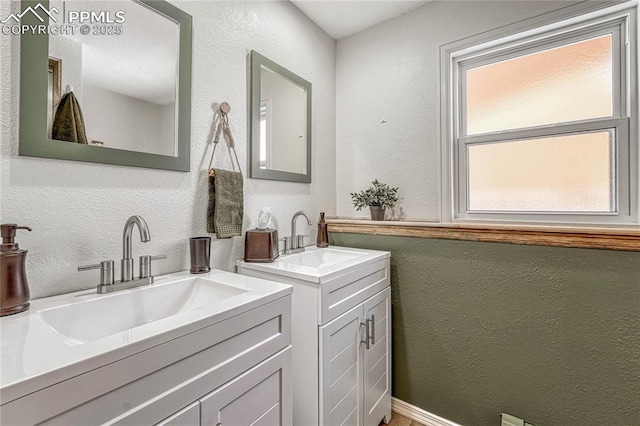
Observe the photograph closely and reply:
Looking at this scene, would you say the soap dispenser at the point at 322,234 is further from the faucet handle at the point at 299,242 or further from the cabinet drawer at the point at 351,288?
the cabinet drawer at the point at 351,288

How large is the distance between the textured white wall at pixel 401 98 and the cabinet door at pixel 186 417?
1.53 metres

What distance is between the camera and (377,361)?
60.3 inches

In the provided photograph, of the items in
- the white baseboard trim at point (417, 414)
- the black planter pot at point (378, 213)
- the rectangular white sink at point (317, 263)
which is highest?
the black planter pot at point (378, 213)

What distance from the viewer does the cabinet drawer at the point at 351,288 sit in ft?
3.78

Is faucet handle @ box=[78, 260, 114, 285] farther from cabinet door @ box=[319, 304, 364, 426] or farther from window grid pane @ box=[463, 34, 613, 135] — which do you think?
window grid pane @ box=[463, 34, 613, 135]

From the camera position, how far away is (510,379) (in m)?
1.39

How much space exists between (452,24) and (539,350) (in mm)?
1786

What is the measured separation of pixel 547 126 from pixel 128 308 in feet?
6.71

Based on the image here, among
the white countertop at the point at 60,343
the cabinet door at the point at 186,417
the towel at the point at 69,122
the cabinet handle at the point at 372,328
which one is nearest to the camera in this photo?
the white countertop at the point at 60,343

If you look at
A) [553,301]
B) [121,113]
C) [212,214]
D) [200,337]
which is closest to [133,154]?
[121,113]

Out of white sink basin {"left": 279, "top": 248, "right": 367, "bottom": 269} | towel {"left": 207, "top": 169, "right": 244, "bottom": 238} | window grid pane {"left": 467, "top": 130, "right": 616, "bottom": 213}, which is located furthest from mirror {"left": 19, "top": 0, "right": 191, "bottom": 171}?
window grid pane {"left": 467, "top": 130, "right": 616, "bottom": 213}

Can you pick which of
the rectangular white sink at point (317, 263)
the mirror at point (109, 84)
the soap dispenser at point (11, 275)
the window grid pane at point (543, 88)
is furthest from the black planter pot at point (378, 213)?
the soap dispenser at point (11, 275)

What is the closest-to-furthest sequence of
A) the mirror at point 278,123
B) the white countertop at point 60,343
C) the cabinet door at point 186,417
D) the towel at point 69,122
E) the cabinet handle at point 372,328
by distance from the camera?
the white countertop at point 60,343 < the cabinet door at point 186,417 < the towel at point 69,122 < the cabinet handle at point 372,328 < the mirror at point 278,123
